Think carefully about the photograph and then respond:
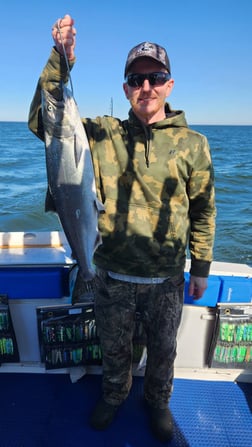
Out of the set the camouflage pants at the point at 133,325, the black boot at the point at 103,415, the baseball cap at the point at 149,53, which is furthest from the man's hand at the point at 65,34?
the black boot at the point at 103,415

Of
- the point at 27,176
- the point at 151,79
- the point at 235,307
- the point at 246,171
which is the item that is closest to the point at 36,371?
the point at 235,307

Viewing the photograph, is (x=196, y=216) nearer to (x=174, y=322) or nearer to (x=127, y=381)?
(x=174, y=322)

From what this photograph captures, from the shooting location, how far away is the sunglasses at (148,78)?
2.14 m

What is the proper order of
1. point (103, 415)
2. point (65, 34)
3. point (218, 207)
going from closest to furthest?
point (65, 34)
point (103, 415)
point (218, 207)

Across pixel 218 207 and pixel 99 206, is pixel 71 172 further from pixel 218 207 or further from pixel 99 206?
pixel 218 207

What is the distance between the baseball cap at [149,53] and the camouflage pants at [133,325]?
54.0 inches

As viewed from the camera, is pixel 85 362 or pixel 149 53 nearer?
pixel 149 53

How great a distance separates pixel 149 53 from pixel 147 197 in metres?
0.85

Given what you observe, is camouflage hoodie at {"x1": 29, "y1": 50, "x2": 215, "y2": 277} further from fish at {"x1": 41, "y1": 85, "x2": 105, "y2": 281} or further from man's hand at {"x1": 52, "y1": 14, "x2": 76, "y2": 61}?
man's hand at {"x1": 52, "y1": 14, "x2": 76, "y2": 61}

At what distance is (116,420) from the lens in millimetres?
2781

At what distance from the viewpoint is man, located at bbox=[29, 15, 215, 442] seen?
2172 mm

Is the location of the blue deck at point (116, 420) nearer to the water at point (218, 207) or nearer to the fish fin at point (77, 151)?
the fish fin at point (77, 151)

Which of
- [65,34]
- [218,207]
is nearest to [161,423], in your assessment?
[65,34]

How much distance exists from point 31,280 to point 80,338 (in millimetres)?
681
